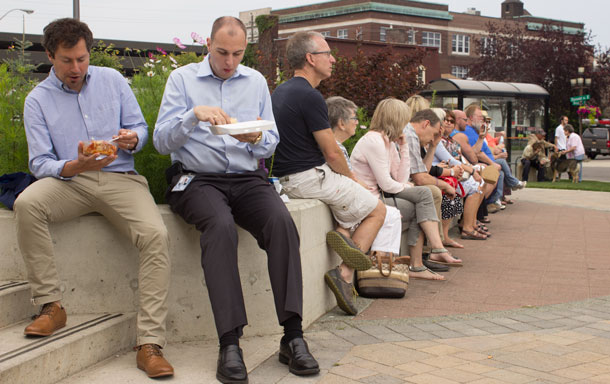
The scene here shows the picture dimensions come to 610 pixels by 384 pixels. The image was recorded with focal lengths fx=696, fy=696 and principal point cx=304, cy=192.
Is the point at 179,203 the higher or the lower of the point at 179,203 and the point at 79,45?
the lower

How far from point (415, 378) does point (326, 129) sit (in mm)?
2075

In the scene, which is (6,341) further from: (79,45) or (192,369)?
(79,45)

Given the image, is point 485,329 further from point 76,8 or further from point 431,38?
point 431,38

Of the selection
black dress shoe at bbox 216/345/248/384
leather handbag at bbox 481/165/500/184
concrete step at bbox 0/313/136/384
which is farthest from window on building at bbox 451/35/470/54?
black dress shoe at bbox 216/345/248/384

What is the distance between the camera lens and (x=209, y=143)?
430cm

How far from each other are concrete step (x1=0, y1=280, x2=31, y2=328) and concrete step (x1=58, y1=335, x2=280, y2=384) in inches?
21.9

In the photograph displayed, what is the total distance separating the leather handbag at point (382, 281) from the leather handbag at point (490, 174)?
4.51 meters

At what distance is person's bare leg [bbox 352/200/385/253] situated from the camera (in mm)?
5445

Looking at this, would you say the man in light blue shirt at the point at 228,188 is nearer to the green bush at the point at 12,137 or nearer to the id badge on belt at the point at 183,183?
the id badge on belt at the point at 183,183

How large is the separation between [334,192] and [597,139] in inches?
1309

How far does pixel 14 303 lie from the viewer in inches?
Answer: 155

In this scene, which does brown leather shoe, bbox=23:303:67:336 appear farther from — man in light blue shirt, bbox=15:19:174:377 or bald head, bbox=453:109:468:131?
bald head, bbox=453:109:468:131

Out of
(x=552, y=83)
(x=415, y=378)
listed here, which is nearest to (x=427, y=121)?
(x=415, y=378)

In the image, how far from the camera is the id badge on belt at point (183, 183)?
166 inches
